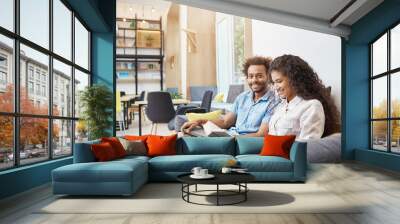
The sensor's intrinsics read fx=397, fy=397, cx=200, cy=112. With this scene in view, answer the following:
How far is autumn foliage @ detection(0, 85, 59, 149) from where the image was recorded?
4.64m

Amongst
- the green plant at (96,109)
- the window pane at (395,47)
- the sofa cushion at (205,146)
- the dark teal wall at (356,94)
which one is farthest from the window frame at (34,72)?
the window pane at (395,47)

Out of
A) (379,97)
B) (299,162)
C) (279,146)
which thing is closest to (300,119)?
(379,97)

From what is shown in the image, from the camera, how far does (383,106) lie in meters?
7.75

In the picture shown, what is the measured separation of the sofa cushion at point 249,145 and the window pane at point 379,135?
2.81 metres

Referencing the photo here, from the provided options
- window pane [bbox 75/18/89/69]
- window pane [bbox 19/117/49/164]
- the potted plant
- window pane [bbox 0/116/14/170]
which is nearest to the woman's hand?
window pane [bbox 75/18/89/69]

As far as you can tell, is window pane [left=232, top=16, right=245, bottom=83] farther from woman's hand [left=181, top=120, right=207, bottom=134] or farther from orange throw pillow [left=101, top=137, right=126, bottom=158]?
orange throw pillow [left=101, top=137, right=126, bottom=158]

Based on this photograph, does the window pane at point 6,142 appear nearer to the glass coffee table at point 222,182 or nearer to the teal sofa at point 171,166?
the teal sofa at point 171,166

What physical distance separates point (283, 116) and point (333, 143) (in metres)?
1.21

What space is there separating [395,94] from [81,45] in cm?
606

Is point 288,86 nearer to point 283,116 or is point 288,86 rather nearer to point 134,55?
point 283,116

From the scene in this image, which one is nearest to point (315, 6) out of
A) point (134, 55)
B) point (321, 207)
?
point (321, 207)

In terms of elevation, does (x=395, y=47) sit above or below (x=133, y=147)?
above

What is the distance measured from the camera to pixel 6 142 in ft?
15.5

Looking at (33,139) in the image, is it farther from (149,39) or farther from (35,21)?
(149,39)
